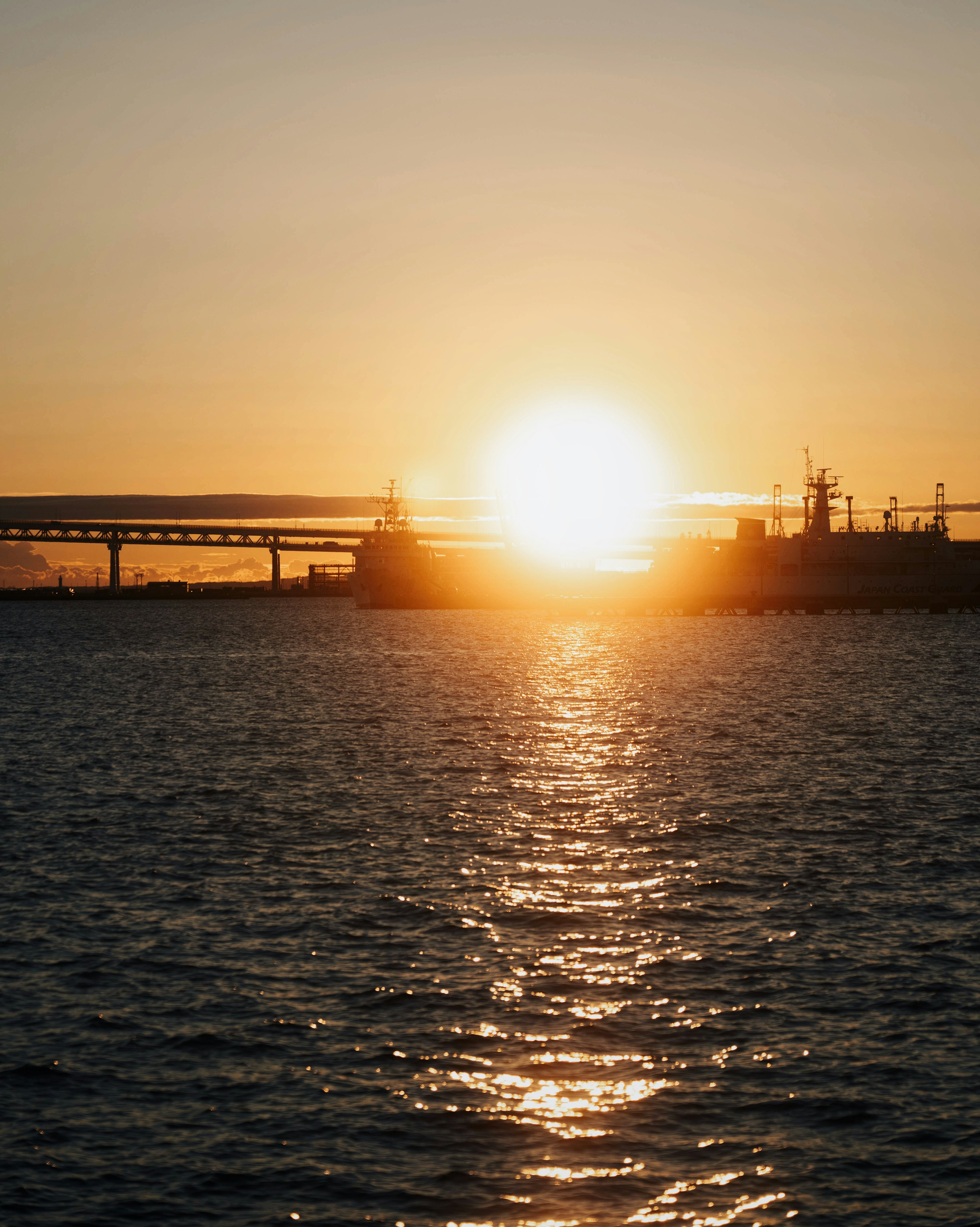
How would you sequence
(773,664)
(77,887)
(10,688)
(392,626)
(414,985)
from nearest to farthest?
(414,985), (77,887), (10,688), (773,664), (392,626)

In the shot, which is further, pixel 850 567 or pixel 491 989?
pixel 850 567

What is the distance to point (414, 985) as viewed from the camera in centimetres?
1603

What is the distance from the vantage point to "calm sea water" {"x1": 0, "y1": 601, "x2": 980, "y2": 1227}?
36.2ft

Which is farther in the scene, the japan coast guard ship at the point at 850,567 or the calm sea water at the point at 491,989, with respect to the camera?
the japan coast guard ship at the point at 850,567

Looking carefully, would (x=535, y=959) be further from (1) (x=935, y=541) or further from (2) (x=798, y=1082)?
(1) (x=935, y=541)

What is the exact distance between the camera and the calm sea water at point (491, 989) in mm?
11031

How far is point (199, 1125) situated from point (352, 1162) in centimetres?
177

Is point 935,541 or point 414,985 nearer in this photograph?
point 414,985

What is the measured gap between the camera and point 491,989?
1591cm

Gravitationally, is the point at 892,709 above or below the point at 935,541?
below

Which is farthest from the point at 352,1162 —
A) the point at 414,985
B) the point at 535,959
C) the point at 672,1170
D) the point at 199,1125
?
the point at 535,959

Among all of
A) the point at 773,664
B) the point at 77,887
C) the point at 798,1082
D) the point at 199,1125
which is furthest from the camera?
the point at 773,664

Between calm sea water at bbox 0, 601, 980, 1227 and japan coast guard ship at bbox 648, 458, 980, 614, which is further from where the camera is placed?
japan coast guard ship at bbox 648, 458, 980, 614

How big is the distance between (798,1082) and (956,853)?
1257 centimetres
